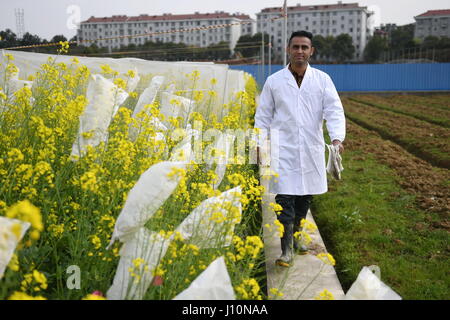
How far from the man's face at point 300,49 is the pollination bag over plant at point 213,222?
4.87ft

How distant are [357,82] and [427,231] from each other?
28.7 m

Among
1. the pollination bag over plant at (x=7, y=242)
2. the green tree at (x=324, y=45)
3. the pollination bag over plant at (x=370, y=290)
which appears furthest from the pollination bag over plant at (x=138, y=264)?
the green tree at (x=324, y=45)

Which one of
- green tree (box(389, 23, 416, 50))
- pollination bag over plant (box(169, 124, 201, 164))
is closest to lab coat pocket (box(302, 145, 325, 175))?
pollination bag over plant (box(169, 124, 201, 164))

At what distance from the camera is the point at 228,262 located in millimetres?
2473

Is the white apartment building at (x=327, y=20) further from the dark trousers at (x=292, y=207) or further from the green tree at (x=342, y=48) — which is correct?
the dark trousers at (x=292, y=207)

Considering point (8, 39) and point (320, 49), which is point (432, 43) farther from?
point (320, 49)

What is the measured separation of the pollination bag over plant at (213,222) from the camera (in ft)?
7.52

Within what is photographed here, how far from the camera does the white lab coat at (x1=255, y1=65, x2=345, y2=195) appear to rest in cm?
358

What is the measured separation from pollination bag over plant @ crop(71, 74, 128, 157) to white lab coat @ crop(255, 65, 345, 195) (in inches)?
50.9

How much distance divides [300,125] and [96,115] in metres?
1.49

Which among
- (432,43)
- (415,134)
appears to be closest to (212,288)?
(415,134)
